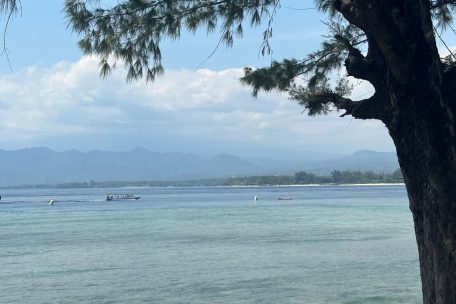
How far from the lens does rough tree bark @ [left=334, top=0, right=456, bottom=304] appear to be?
4.62m

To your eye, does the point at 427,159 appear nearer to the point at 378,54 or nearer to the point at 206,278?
the point at 378,54

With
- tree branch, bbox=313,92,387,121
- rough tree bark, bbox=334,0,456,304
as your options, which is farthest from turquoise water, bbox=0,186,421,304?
rough tree bark, bbox=334,0,456,304

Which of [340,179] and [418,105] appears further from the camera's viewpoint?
[340,179]

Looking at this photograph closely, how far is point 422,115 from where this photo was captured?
488cm

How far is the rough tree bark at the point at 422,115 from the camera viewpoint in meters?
4.62

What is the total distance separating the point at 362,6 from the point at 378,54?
692mm

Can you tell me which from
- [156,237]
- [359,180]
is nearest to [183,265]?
[156,237]

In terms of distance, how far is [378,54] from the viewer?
17.0 feet

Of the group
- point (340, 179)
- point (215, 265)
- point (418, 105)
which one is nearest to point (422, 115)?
point (418, 105)

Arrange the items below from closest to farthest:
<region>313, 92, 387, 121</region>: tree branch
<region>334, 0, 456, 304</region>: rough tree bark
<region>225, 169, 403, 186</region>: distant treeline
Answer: <region>334, 0, 456, 304</region>: rough tree bark → <region>313, 92, 387, 121</region>: tree branch → <region>225, 169, 403, 186</region>: distant treeline

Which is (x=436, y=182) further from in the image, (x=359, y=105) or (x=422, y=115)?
(x=359, y=105)

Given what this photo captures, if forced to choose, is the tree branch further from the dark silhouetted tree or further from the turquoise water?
the turquoise water

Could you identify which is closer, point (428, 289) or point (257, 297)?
point (428, 289)

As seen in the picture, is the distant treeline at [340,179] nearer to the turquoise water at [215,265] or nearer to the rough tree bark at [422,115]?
the turquoise water at [215,265]
